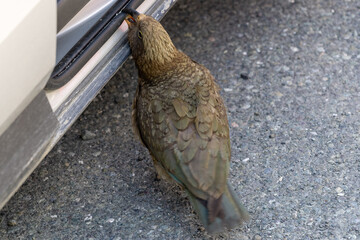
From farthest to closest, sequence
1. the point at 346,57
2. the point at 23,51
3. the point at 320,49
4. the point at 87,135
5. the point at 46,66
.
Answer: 1. the point at 320,49
2. the point at 346,57
3. the point at 87,135
4. the point at 46,66
5. the point at 23,51

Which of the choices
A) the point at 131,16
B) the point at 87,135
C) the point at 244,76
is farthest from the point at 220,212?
the point at 244,76

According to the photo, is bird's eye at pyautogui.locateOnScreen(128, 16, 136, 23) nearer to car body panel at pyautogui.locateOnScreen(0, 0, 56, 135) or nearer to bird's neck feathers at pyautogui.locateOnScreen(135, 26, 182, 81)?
bird's neck feathers at pyautogui.locateOnScreen(135, 26, 182, 81)

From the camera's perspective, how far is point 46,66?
2809 millimetres

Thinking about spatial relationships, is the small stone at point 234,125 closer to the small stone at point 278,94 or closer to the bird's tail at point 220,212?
the small stone at point 278,94

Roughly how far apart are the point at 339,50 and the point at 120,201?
225 cm

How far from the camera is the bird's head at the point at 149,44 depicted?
3.68 metres

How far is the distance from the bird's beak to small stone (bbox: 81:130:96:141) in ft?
3.25

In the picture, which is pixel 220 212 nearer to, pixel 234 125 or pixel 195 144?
pixel 195 144

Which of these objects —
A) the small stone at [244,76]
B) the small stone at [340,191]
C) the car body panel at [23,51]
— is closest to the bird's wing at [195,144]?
the small stone at [340,191]

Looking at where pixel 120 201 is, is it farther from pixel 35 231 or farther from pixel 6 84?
pixel 6 84

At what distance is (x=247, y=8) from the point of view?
5.46 meters

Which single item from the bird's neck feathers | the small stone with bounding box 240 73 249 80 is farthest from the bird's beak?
the small stone with bounding box 240 73 249 80

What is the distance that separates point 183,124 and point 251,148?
2.60ft

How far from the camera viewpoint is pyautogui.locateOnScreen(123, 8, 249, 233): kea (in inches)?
133
